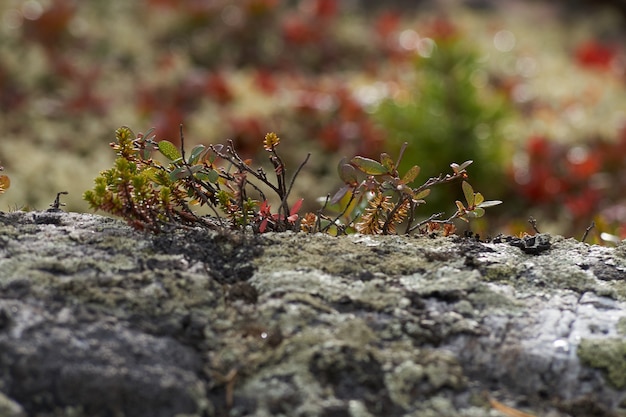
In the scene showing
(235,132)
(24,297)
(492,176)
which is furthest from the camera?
(235,132)

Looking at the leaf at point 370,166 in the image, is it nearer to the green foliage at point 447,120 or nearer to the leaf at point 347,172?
the leaf at point 347,172

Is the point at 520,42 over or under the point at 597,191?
over

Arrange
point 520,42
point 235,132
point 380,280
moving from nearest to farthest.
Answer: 1. point 380,280
2. point 235,132
3. point 520,42

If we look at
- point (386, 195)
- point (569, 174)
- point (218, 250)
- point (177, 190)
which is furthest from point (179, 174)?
point (569, 174)

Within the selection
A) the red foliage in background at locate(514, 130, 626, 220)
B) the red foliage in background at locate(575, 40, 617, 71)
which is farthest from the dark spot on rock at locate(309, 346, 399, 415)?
the red foliage in background at locate(575, 40, 617, 71)

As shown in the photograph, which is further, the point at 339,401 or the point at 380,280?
the point at 380,280

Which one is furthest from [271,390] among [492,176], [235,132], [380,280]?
[235,132]

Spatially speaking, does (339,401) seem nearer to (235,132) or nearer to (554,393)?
(554,393)
